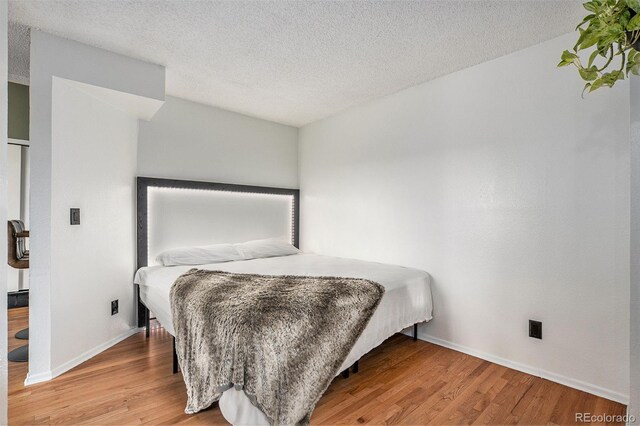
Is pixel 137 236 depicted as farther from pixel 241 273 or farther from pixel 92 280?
pixel 241 273

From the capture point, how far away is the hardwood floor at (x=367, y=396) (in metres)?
1.76

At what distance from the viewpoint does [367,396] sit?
1.97m

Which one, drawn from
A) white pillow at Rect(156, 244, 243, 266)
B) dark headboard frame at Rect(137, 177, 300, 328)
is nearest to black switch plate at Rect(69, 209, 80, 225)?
dark headboard frame at Rect(137, 177, 300, 328)

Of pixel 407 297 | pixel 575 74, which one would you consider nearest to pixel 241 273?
pixel 407 297

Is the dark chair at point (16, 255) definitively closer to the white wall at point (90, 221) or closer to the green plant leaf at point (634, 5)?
the white wall at point (90, 221)

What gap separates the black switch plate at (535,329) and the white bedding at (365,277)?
0.75 m

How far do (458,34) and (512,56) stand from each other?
563 millimetres

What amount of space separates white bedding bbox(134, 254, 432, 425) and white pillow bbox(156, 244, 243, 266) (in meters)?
0.11

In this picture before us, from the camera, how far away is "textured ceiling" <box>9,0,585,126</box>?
6.19ft

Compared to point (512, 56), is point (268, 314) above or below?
below

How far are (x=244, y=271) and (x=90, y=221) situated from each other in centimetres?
127

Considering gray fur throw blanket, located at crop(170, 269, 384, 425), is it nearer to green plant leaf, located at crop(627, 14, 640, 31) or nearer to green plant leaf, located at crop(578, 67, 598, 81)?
green plant leaf, located at crop(578, 67, 598, 81)

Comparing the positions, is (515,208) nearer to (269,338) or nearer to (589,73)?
(589,73)

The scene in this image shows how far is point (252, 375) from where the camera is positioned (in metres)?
1.53
